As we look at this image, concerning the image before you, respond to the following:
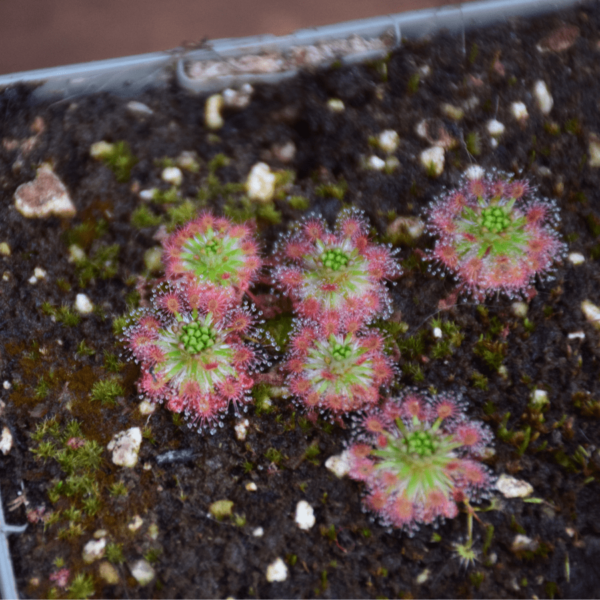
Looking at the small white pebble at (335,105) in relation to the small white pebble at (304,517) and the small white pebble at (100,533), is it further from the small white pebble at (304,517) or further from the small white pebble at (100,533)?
the small white pebble at (100,533)

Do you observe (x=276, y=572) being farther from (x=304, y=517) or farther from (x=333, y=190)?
(x=333, y=190)

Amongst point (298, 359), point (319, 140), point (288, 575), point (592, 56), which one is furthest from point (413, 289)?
point (592, 56)

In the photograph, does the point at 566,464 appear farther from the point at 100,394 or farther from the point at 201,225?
the point at 100,394

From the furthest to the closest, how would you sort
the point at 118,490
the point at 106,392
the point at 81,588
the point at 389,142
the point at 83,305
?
the point at 389,142, the point at 83,305, the point at 106,392, the point at 118,490, the point at 81,588

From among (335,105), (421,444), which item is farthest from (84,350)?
(335,105)

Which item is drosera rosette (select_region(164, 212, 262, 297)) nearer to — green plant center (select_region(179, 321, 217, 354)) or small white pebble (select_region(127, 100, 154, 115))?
green plant center (select_region(179, 321, 217, 354))

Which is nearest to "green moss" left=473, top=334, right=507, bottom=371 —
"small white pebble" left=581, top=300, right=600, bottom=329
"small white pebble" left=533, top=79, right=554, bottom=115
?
"small white pebble" left=581, top=300, right=600, bottom=329
